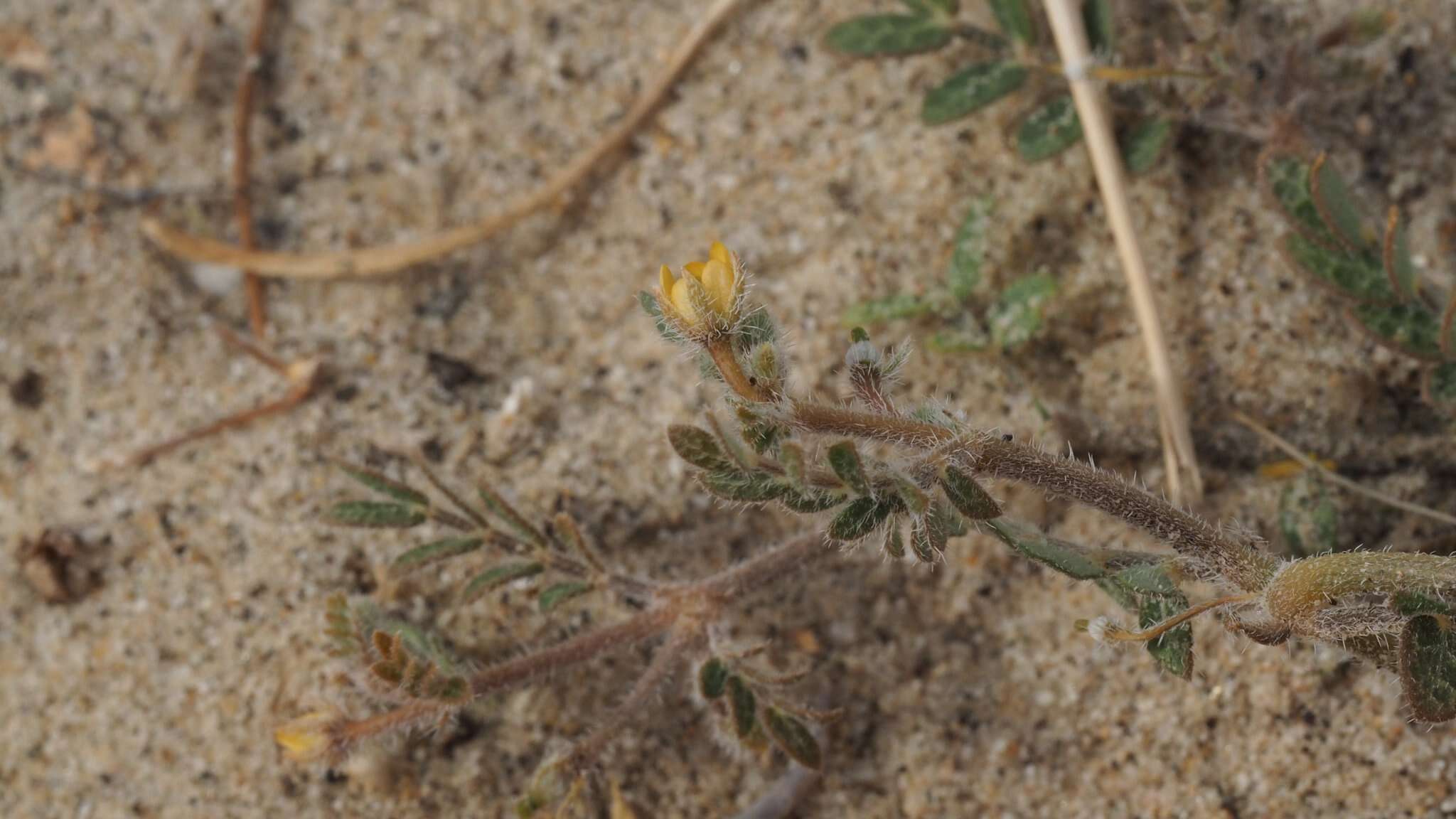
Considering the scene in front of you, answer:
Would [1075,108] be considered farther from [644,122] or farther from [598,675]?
[598,675]

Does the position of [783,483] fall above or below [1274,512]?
above

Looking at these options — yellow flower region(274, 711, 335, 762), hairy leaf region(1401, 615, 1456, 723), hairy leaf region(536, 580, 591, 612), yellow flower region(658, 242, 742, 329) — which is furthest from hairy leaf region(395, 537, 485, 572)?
hairy leaf region(1401, 615, 1456, 723)

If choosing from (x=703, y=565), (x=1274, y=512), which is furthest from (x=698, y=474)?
(x=1274, y=512)

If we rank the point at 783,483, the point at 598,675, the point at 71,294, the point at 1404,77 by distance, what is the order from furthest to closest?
the point at 71,294, the point at 1404,77, the point at 598,675, the point at 783,483

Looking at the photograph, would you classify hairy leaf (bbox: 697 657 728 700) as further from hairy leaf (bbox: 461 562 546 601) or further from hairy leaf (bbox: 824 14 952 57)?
hairy leaf (bbox: 824 14 952 57)

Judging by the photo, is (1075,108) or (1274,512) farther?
(1075,108)

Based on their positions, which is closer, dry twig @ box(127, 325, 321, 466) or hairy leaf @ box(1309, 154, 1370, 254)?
hairy leaf @ box(1309, 154, 1370, 254)
